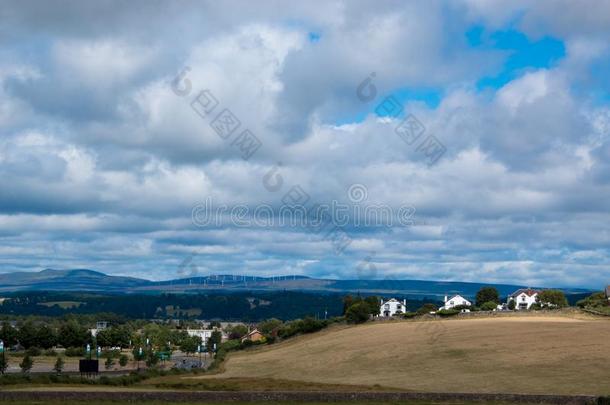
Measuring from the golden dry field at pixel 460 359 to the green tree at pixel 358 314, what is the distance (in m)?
20.0

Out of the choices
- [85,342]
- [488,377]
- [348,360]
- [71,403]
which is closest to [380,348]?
[348,360]

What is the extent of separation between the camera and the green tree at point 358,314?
499 ft

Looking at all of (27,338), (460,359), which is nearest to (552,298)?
(460,359)

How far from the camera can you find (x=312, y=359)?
103 metres

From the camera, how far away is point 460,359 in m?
85.0

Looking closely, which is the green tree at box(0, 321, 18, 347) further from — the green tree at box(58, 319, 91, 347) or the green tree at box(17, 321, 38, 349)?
the green tree at box(58, 319, 91, 347)

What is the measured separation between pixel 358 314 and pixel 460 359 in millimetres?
67281

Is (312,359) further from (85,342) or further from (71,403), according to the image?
(85,342)

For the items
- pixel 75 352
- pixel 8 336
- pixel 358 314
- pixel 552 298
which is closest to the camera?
pixel 358 314

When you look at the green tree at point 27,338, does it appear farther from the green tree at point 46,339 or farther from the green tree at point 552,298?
the green tree at point 552,298

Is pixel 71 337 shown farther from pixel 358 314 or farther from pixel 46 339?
pixel 358 314

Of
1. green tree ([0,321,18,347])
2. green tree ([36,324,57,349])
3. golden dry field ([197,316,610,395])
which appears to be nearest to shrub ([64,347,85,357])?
green tree ([36,324,57,349])

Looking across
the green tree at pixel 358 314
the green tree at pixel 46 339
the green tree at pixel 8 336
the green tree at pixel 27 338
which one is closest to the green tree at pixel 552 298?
the green tree at pixel 358 314

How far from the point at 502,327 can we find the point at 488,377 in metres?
41.3
